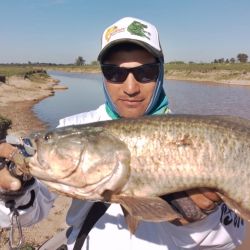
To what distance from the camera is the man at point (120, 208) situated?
2867 mm

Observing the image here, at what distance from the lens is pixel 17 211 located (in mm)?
2910

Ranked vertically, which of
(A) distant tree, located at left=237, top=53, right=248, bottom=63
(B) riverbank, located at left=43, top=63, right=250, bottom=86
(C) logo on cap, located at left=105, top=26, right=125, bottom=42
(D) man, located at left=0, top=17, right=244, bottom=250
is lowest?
(B) riverbank, located at left=43, top=63, right=250, bottom=86

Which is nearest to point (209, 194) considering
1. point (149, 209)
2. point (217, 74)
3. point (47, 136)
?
point (149, 209)

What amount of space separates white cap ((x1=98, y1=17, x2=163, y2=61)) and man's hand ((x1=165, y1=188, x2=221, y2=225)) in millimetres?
1242

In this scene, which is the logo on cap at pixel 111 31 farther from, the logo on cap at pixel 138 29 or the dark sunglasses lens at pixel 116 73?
the dark sunglasses lens at pixel 116 73

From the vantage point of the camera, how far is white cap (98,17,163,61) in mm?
3154

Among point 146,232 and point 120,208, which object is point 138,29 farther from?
point 146,232

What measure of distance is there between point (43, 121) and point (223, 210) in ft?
63.7

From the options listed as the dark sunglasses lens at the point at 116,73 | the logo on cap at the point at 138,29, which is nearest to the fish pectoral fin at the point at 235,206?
the dark sunglasses lens at the point at 116,73

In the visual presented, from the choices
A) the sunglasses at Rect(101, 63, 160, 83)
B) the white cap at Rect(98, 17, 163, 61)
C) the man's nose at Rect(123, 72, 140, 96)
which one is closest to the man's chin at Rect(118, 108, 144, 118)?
the man's nose at Rect(123, 72, 140, 96)

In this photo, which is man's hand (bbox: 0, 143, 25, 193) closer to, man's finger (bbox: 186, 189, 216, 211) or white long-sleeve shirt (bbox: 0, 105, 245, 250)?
white long-sleeve shirt (bbox: 0, 105, 245, 250)

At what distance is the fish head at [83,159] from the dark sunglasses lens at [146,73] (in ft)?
2.47

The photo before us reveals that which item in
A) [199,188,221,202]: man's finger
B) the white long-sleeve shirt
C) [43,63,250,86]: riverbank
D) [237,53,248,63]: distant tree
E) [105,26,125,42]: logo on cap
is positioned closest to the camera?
[199,188,221,202]: man's finger

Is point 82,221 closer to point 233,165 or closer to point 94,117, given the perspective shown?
point 94,117
